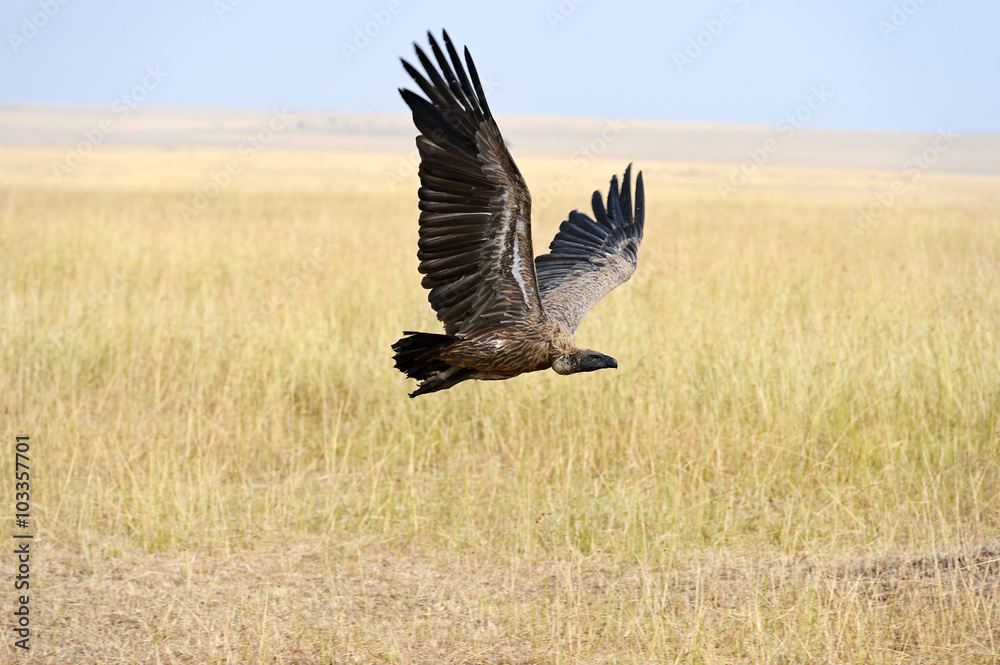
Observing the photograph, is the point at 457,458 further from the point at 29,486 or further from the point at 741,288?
the point at 741,288

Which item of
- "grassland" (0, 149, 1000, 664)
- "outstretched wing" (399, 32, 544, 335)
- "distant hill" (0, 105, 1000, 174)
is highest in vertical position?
"distant hill" (0, 105, 1000, 174)

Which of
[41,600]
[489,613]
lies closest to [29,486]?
[41,600]

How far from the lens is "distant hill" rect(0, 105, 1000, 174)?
341ft

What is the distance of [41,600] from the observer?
16.3 ft

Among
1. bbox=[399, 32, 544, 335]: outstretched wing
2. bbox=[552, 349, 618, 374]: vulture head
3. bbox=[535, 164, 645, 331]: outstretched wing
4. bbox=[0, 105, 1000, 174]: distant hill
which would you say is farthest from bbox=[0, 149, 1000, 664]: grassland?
bbox=[0, 105, 1000, 174]: distant hill

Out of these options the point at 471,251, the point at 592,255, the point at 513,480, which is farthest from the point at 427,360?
the point at 592,255

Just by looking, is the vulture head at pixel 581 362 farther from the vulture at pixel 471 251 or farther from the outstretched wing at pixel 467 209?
the outstretched wing at pixel 467 209

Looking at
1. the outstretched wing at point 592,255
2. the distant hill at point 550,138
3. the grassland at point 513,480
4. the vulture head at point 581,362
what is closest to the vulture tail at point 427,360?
the vulture head at point 581,362

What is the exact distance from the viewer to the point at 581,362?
420 cm

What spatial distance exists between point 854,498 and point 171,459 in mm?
4341

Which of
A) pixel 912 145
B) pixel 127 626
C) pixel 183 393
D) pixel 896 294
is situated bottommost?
pixel 127 626

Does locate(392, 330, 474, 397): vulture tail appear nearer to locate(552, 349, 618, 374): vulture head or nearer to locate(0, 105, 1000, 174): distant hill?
locate(552, 349, 618, 374): vulture head

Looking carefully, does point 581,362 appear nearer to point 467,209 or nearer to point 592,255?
point 467,209

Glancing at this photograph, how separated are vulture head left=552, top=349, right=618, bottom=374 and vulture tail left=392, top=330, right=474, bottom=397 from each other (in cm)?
46
